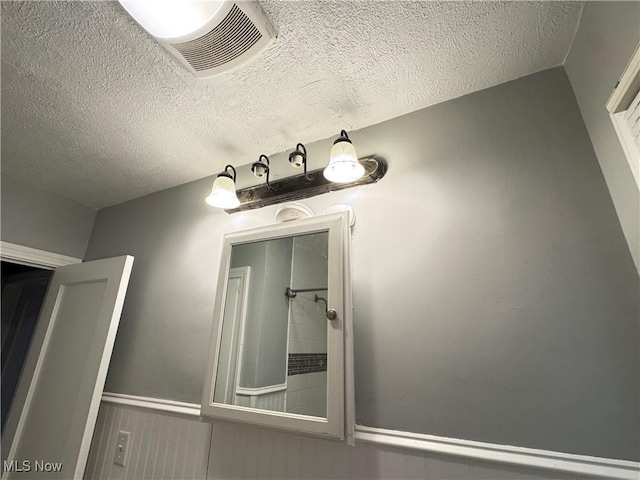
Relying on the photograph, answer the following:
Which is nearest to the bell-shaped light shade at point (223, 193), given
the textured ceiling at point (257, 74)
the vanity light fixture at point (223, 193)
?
the vanity light fixture at point (223, 193)

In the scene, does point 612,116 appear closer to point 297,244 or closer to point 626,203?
point 626,203

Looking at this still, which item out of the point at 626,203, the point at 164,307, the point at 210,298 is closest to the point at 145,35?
the point at 210,298

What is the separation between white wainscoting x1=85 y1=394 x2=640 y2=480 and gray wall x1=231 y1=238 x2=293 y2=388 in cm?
18

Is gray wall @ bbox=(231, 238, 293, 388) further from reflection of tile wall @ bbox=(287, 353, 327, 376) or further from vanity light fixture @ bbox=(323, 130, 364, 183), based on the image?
vanity light fixture @ bbox=(323, 130, 364, 183)

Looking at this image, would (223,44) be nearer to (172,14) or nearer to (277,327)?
(172,14)

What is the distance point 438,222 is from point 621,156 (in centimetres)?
45

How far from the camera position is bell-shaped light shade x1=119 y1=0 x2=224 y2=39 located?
0.74 m

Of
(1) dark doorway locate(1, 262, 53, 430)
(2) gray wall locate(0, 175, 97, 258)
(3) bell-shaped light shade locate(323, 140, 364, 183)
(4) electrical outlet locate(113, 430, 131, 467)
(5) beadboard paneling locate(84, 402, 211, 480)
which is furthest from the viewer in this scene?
(1) dark doorway locate(1, 262, 53, 430)

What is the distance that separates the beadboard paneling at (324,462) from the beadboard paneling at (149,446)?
0.09 meters

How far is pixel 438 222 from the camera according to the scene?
3.21 feet

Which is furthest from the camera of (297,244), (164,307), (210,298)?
(164,307)

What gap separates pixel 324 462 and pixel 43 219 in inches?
79.1

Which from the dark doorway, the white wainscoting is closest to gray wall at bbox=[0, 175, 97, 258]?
the white wainscoting

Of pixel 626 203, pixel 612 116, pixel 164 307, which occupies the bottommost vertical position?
pixel 164 307
